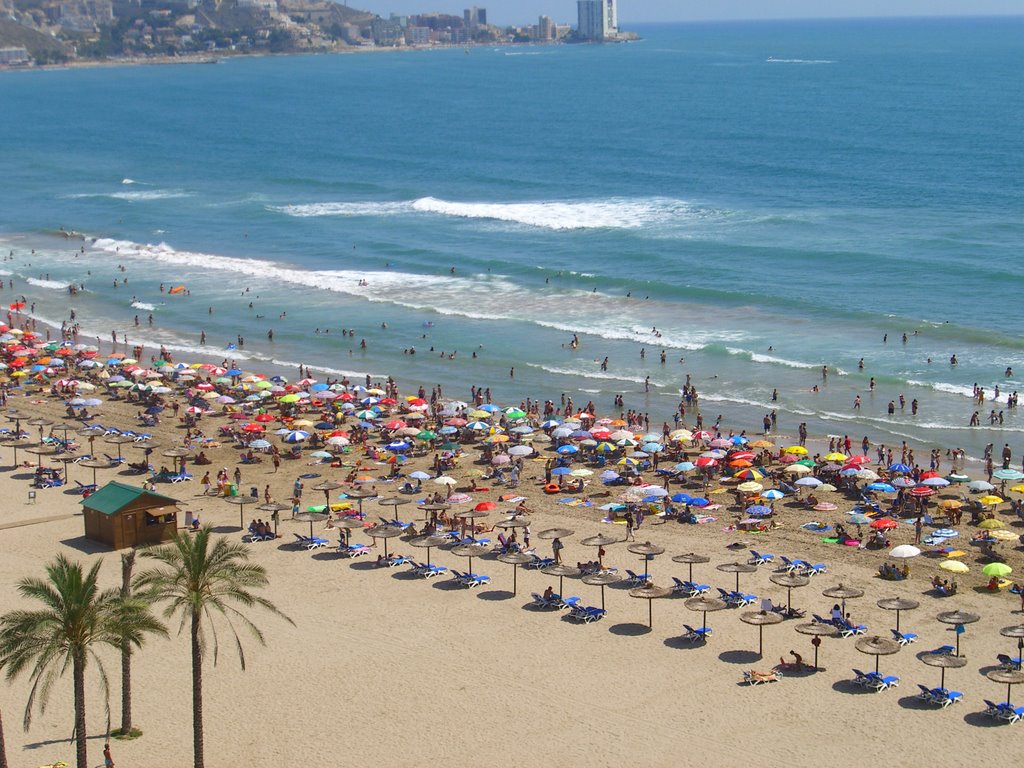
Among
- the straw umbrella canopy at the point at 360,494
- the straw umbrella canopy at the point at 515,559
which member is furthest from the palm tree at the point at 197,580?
the straw umbrella canopy at the point at 360,494

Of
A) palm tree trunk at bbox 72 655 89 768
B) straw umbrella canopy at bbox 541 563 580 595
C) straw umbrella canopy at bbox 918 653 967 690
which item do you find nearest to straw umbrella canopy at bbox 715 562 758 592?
straw umbrella canopy at bbox 541 563 580 595

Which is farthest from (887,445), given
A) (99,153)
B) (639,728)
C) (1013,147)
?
(99,153)

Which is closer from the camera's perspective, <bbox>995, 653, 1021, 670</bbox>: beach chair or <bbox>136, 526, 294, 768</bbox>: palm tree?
<bbox>136, 526, 294, 768</bbox>: palm tree

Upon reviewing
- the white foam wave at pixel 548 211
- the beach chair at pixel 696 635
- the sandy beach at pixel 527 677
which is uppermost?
the white foam wave at pixel 548 211

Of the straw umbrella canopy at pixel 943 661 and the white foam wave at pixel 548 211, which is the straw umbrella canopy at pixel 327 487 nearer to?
the straw umbrella canopy at pixel 943 661

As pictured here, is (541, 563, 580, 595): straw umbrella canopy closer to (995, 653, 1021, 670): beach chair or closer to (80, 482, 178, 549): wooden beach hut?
(995, 653, 1021, 670): beach chair

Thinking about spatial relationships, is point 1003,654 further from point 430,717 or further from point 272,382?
point 272,382

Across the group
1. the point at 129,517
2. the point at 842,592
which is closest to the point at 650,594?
the point at 842,592
